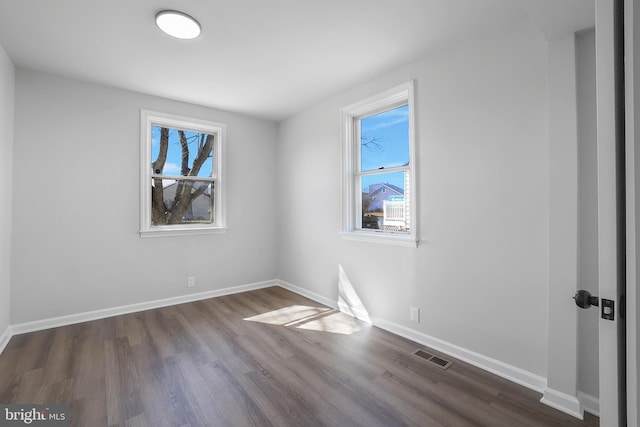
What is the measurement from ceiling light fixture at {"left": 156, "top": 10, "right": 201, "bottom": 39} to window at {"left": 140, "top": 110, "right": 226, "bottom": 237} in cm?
164

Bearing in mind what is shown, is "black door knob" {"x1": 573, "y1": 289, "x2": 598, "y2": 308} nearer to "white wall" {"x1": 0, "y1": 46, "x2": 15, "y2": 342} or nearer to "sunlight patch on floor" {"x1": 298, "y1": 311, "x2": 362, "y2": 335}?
"sunlight patch on floor" {"x1": 298, "y1": 311, "x2": 362, "y2": 335}

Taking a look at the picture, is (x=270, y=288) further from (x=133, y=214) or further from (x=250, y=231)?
(x=133, y=214)

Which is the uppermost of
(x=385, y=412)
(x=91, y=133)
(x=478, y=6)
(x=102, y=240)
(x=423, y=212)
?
(x=478, y=6)

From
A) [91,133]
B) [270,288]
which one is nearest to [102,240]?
[91,133]

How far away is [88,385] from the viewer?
2.11 m

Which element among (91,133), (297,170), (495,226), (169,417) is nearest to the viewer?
(169,417)

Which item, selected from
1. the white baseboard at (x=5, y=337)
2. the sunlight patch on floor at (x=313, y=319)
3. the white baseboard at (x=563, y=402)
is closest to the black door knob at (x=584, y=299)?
the white baseboard at (x=563, y=402)

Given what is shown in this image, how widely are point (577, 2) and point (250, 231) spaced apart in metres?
4.10

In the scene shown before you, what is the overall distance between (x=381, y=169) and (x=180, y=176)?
8.67ft

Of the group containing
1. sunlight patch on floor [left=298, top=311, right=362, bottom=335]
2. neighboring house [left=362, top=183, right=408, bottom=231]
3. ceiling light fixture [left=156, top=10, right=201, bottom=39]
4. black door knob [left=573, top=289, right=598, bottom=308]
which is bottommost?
sunlight patch on floor [left=298, top=311, right=362, bottom=335]

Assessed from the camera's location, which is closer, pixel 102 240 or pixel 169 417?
pixel 169 417

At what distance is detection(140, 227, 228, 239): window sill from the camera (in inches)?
144

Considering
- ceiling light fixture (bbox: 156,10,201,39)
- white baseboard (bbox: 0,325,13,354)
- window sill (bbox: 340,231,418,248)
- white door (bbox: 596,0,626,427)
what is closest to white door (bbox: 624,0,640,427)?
white door (bbox: 596,0,626,427)

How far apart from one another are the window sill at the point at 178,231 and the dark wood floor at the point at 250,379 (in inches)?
40.6
